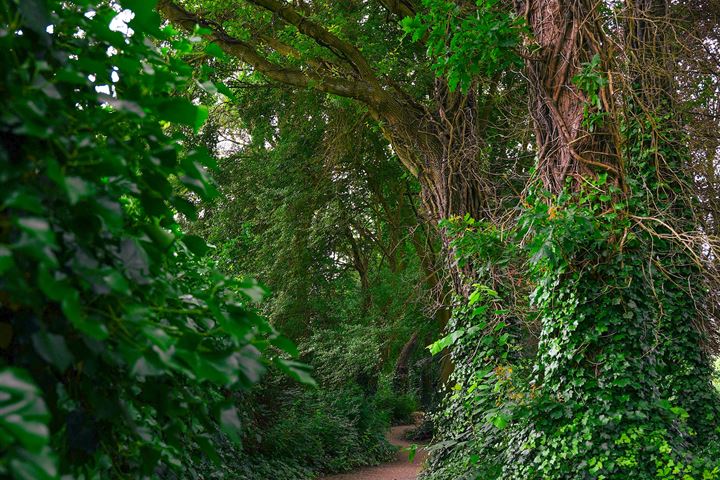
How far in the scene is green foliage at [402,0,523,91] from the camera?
623 cm

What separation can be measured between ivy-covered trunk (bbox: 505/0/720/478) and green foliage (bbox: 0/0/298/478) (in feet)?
14.3

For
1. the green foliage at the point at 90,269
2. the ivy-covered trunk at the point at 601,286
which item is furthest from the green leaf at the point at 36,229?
the ivy-covered trunk at the point at 601,286

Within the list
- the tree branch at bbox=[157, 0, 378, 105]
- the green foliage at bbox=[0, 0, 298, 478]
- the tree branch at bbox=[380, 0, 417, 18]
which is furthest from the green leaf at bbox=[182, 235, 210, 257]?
the tree branch at bbox=[380, 0, 417, 18]

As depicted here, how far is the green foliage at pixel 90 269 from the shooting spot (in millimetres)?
1056

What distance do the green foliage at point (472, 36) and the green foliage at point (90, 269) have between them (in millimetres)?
5206

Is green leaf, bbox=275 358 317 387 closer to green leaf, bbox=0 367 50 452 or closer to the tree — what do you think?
green leaf, bbox=0 367 50 452

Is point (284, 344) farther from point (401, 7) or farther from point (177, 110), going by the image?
point (401, 7)

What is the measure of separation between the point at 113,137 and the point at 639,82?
268 inches

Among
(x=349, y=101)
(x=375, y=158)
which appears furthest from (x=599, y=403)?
(x=375, y=158)

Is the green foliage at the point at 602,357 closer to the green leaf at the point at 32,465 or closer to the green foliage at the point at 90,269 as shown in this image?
the green foliage at the point at 90,269

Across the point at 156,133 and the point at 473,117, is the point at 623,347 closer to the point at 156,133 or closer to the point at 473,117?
the point at 473,117

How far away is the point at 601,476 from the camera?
5.15m

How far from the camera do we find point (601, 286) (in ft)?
18.8

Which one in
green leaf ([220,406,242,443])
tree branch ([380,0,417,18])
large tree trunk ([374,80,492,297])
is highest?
tree branch ([380,0,417,18])
